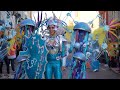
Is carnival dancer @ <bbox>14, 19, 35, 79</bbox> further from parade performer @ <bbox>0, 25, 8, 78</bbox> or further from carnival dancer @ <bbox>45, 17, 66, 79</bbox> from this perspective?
parade performer @ <bbox>0, 25, 8, 78</bbox>

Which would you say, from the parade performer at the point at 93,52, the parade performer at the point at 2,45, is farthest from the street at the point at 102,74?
the parade performer at the point at 2,45

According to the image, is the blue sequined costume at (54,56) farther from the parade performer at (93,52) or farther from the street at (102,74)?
the parade performer at (93,52)

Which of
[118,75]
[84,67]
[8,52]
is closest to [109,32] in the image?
[84,67]

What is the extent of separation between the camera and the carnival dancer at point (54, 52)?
23.9ft

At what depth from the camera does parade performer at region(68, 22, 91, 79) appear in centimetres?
737

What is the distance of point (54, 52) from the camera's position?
729cm

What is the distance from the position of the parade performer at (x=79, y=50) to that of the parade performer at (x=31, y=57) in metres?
0.59

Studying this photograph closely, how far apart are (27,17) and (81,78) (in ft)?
5.34

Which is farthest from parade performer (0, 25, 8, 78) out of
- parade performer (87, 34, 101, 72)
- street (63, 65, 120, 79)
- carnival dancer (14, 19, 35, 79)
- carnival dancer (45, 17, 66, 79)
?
parade performer (87, 34, 101, 72)

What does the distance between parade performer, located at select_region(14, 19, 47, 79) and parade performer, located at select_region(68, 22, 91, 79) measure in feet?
1.93

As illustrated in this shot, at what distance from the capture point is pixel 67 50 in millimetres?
7402

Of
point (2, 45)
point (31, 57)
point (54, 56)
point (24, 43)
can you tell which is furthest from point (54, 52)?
point (2, 45)

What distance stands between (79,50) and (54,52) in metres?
0.49
